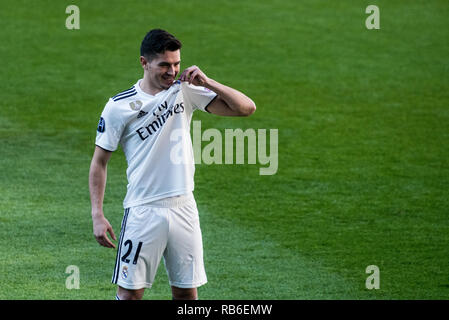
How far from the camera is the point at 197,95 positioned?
16.2 ft

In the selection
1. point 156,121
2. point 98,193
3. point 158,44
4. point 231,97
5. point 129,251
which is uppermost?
point 158,44

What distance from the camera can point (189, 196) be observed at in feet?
15.9

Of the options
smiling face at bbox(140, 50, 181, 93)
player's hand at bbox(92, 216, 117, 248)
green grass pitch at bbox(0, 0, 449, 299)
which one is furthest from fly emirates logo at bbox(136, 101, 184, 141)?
green grass pitch at bbox(0, 0, 449, 299)

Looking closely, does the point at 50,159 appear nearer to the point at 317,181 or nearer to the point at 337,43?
the point at 317,181

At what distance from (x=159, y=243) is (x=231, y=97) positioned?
3.07ft

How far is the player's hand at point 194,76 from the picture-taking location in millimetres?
4711

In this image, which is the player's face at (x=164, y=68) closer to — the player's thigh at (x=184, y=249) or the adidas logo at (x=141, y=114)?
the adidas logo at (x=141, y=114)

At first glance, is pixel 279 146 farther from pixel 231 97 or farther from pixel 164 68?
pixel 164 68

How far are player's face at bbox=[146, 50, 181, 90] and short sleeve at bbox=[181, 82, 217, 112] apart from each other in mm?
133

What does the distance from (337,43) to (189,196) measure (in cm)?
1085

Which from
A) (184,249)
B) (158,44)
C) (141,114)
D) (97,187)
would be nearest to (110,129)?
(141,114)

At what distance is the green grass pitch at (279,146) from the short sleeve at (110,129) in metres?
1.94

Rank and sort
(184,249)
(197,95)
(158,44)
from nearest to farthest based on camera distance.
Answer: (158,44)
(184,249)
(197,95)

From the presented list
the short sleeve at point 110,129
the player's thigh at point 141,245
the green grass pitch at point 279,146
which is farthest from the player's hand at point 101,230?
the green grass pitch at point 279,146
